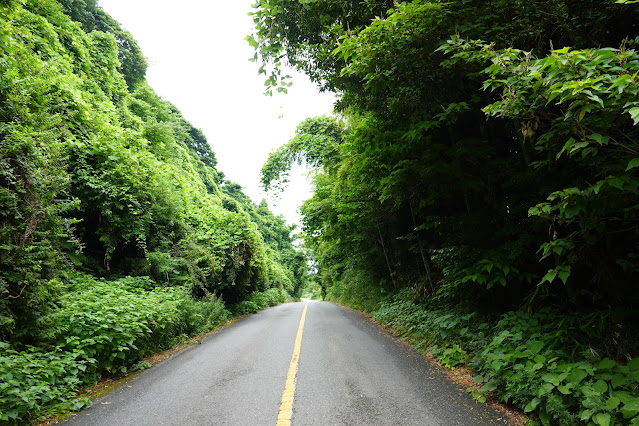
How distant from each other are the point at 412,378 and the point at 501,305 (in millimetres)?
2105

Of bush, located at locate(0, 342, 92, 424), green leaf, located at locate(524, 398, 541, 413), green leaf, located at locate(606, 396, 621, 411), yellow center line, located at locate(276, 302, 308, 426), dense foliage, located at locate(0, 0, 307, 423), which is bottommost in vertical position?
green leaf, located at locate(524, 398, 541, 413)

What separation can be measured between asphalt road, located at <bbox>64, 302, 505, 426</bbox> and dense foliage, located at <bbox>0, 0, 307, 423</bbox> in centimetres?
75

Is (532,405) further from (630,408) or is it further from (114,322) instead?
(114,322)

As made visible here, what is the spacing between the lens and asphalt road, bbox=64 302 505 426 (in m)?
3.07

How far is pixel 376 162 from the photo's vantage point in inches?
218

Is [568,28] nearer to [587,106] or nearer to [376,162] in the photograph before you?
[587,106]

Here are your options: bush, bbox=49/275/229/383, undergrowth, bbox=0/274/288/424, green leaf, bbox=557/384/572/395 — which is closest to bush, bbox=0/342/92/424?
undergrowth, bbox=0/274/288/424

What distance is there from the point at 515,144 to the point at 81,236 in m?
9.72

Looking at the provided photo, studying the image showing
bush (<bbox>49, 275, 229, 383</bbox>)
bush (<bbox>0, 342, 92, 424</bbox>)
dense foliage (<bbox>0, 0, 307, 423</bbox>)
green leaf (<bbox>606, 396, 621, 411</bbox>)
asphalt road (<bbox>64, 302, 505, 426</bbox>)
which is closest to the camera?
green leaf (<bbox>606, 396, 621, 411</bbox>)

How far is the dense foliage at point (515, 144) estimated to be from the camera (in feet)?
8.01

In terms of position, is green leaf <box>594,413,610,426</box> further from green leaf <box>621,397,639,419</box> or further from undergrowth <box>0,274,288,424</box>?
undergrowth <box>0,274,288,424</box>

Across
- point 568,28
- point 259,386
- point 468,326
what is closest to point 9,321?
point 259,386

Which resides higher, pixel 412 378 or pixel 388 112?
pixel 388 112

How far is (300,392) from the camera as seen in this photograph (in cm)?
373
